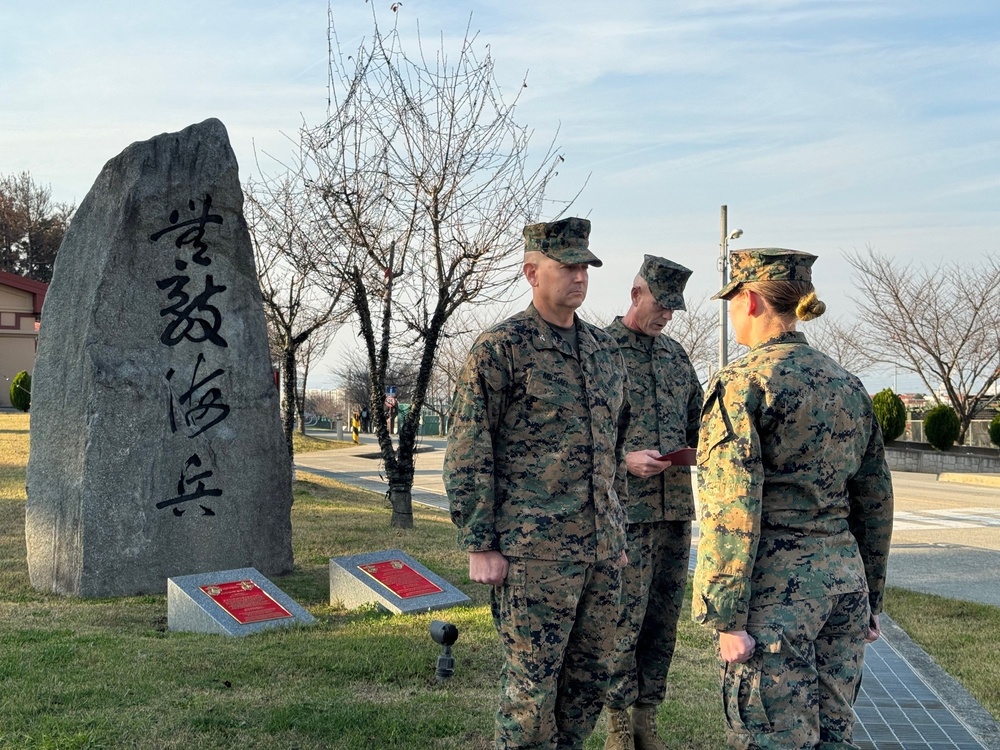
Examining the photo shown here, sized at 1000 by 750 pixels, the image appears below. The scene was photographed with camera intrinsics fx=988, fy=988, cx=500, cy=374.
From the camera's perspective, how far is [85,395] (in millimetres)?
7359

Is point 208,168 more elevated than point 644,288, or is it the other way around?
point 208,168

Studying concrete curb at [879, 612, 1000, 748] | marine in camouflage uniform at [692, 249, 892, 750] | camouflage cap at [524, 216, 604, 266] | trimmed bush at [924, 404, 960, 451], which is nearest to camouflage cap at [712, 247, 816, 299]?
marine in camouflage uniform at [692, 249, 892, 750]

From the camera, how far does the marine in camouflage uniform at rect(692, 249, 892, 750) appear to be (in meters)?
2.91

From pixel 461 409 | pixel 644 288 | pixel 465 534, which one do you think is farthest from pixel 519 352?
pixel 644 288

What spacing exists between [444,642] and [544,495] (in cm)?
194

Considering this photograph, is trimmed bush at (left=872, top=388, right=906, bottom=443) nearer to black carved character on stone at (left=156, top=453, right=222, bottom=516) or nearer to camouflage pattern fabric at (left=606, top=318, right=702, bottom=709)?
A: black carved character on stone at (left=156, top=453, right=222, bottom=516)

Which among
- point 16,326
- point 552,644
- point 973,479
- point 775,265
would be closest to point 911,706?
point 552,644

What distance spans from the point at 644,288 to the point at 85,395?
184 inches

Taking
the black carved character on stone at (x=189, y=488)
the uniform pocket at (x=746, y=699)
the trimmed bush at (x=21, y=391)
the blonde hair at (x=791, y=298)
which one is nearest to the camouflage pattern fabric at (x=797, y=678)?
the uniform pocket at (x=746, y=699)

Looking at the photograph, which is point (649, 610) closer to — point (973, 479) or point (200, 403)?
point (200, 403)

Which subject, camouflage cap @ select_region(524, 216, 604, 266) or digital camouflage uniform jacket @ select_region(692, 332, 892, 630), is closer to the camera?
digital camouflage uniform jacket @ select_region(692, 332, 892, 630)

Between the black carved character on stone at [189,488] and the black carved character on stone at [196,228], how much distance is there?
160 cm

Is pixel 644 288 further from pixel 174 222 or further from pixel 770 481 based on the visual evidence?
pixel 174 222

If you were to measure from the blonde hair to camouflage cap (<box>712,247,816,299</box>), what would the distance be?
0.02m
